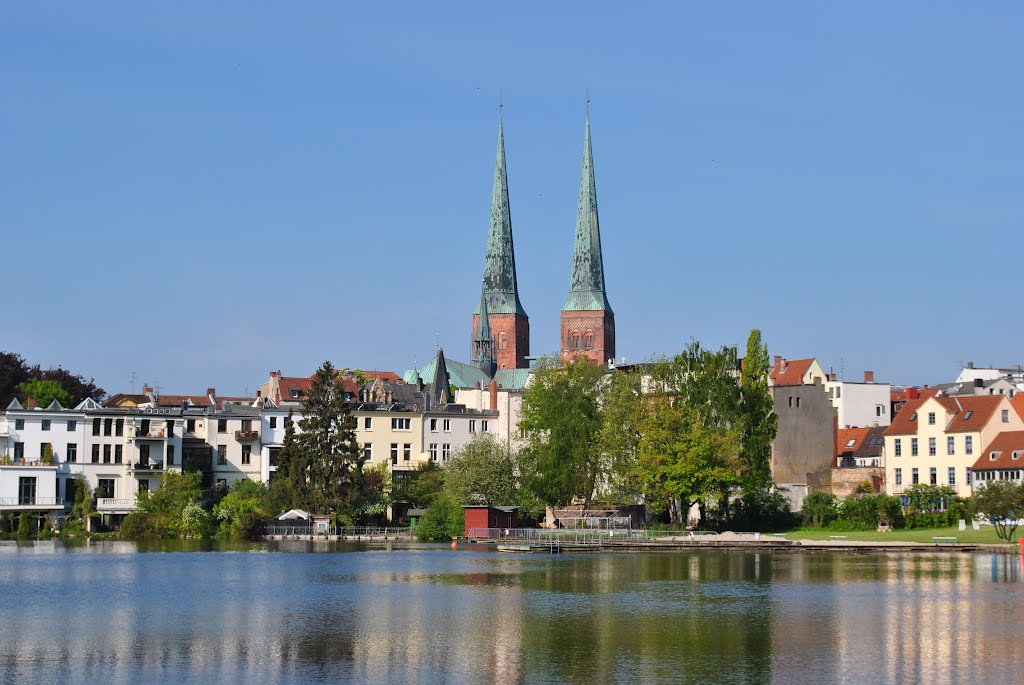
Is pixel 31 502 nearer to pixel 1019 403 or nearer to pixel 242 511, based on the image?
pixel 242 511

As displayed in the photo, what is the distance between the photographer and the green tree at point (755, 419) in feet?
277

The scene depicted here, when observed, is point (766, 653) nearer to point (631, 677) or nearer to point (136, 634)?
point (631, 677)

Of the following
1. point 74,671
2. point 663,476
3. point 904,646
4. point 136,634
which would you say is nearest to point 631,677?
point 904,646

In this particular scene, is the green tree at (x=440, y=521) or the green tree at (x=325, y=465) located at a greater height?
the green tree at (x=325, y=465)

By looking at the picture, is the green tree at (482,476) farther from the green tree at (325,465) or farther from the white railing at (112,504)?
the white railing at (112,504)

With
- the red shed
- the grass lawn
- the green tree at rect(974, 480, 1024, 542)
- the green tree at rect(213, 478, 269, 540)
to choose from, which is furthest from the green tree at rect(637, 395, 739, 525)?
the green tree at rect(213, 478, 269, 540)

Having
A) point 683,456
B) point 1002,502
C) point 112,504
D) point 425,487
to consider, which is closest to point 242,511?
point 112,504

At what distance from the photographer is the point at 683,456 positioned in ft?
266

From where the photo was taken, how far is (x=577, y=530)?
84.5 metres

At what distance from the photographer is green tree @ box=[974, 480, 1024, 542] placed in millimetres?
71438

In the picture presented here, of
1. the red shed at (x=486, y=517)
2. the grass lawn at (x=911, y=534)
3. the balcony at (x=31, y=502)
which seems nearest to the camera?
the grass lawn at (x=911, y=534)

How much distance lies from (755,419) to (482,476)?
1870cm

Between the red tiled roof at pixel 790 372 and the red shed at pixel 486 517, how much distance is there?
31.3m

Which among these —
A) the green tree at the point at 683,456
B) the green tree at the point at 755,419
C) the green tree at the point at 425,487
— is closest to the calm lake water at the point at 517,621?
the green tree at the point at 683,456
